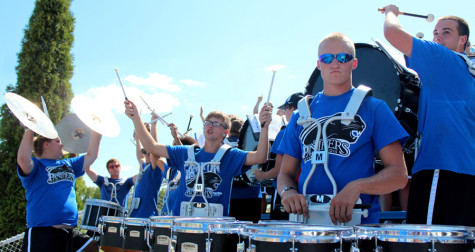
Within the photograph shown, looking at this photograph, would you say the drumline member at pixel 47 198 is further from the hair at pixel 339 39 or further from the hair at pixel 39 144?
the hair at pixel 339 39

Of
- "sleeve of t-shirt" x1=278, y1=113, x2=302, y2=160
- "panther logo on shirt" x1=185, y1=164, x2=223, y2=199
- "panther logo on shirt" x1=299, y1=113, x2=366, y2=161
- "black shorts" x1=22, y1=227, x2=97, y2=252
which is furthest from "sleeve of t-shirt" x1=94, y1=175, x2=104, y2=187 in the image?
"panther logo on shirt" x1=299, y1=113, x2=366, y2=161

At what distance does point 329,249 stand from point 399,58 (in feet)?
7.44

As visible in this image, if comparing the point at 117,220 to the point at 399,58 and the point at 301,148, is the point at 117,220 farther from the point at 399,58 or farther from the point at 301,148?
the point at 399,58

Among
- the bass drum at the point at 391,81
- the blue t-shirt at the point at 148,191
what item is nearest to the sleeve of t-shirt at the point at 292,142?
the bass drum at the point at 391,81

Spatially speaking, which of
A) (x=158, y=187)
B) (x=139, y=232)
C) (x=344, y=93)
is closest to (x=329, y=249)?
(x=344, y=93)

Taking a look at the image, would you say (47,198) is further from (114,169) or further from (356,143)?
(356,143)

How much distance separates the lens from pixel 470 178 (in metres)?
2.47

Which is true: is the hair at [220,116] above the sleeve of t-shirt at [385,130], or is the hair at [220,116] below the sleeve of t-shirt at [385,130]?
above

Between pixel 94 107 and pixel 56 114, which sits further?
pixel 56 114

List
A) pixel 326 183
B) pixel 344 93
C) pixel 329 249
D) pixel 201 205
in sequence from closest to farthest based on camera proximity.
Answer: pixel 329 249 → pixel 326 183 → pixel 344 93 → pixel 201 205

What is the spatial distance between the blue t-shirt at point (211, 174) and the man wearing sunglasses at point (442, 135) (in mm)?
1875

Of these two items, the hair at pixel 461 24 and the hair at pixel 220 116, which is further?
the hair at pixel 220 116

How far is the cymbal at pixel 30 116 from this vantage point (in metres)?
4.37

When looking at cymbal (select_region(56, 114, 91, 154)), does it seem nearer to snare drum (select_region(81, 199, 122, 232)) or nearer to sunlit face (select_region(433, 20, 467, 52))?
snare drum (select_region(81, 199, 122, 232))
